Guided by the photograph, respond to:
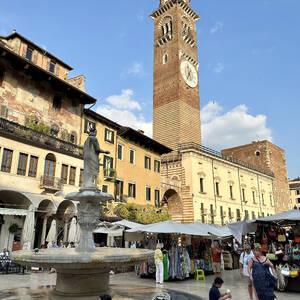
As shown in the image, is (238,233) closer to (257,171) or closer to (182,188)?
(182,188)

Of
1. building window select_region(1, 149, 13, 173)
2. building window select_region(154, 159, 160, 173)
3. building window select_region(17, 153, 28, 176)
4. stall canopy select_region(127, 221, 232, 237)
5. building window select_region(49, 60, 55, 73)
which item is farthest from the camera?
building window select_region(154, 159, 160, 173)

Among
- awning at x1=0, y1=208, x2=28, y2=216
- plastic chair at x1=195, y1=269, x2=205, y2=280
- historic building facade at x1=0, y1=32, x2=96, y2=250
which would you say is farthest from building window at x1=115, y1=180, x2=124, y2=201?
plastic chair at x1=195, y1=269, x2=205, y2=280

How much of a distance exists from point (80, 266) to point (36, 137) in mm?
14454

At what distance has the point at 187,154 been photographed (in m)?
35.0

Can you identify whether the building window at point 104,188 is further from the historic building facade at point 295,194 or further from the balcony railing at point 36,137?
the historic building facade at point 295,194

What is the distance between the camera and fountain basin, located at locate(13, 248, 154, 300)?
18.1 ft

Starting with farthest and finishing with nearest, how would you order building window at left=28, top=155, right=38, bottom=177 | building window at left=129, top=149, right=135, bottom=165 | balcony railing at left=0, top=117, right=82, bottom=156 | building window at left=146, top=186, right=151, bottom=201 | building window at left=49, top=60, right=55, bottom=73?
building window at left=146, top=186, right=151, bottom=201 < building window at left=129, top=149, right=135, bottom=165 < building window at left=49, top=60, right=55, bottom=73 < building window at left=28, top=155, right=38, bottom=177 < balcony railing at left=0, top=117, right=82, bottom=156

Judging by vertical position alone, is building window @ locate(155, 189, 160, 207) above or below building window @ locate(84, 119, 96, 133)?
below

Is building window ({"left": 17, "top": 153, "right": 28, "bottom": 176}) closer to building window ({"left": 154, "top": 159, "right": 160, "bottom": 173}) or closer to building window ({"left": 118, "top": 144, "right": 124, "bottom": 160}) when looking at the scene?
building window ({"left": 118, "top": 144, "right": 124, "bottom": 160})

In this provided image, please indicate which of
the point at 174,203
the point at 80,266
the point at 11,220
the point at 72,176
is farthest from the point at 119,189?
the point at 80,266

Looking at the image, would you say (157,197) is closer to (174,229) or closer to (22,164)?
(22,164)

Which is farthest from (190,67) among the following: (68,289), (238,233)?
(68,289)

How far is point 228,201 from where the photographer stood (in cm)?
3997

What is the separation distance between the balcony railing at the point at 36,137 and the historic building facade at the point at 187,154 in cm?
1471
